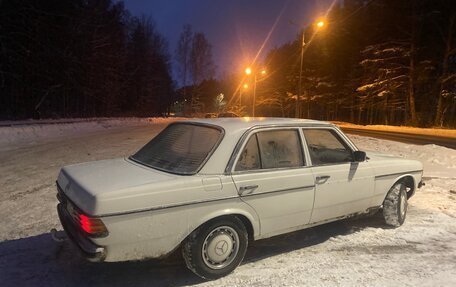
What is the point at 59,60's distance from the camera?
3216 centimetres

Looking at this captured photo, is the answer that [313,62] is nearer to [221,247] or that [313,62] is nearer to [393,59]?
[393,59]

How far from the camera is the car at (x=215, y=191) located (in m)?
3.37

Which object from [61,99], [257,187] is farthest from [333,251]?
[61,99]

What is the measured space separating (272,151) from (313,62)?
5544 centimetres

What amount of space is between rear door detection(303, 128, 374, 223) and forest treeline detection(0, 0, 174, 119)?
28824 millimetres

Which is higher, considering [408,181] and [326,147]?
[326,147]

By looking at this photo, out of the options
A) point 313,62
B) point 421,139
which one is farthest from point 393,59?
point 313,62

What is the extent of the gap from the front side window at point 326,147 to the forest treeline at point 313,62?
64.1 ft

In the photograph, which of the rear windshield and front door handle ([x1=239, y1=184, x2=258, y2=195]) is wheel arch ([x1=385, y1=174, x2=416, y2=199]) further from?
the rear windshield

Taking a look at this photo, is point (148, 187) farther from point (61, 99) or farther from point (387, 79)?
point (61, 99)

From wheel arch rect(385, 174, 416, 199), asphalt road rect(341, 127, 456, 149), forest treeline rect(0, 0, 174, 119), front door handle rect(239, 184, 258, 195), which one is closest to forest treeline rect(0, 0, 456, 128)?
forest treeline rect(0, 0, 174, 119)

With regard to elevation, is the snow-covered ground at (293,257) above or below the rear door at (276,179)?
below

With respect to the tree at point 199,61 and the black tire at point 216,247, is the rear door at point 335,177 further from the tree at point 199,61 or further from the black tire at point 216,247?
the tree at point 199,61

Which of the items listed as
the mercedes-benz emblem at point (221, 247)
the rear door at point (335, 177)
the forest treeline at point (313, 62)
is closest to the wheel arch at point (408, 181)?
the rear door at point (335, 177)
